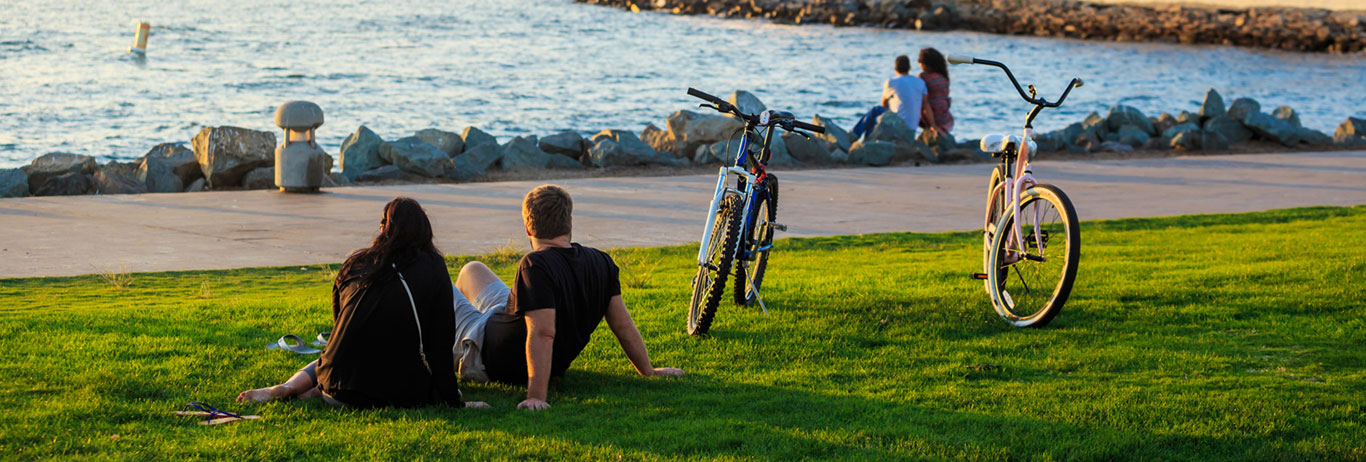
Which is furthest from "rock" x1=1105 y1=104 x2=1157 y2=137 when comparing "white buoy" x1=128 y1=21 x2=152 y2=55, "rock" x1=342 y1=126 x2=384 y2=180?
"white buoy" x1=128 y1=21 x2=152 y2=55

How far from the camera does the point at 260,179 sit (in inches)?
573

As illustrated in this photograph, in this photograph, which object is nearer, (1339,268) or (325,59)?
(1339,268)

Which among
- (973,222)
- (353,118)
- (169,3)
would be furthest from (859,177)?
(169,3)

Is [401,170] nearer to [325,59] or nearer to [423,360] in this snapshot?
[423,360]

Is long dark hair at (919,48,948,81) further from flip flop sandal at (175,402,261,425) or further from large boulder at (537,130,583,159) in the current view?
flip flop sandal at (175,402,261,425)

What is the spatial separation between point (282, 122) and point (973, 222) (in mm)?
6336

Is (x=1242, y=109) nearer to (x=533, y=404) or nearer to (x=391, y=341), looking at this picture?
(x=533, y=404)

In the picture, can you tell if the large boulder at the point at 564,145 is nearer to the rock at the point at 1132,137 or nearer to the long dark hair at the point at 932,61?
A: the long dark hair at the point at 932,61

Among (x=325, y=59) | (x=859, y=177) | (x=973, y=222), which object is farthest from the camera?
(x=325, y=59)

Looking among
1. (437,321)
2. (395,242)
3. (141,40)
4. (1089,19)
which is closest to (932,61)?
(437,321)

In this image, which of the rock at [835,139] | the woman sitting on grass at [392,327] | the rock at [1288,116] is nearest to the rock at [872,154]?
the rock at [835,139]

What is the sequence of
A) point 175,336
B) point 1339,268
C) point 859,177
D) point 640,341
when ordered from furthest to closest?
point 859,177 → point 1339,268 → point 175,336 → point 640,341

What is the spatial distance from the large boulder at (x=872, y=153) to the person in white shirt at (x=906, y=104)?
112cm

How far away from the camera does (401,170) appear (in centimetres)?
1608
